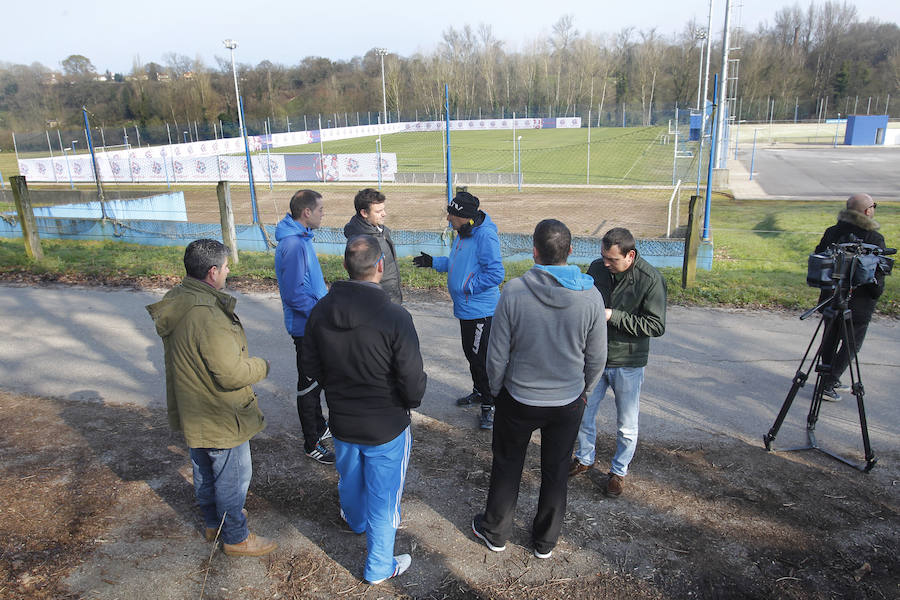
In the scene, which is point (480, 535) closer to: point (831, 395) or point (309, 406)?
point (309, 406)

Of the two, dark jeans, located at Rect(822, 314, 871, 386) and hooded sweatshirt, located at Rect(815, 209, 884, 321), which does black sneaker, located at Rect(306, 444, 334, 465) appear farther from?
hooded sweatshirt, located at Rect(815, 209, 884, 321)

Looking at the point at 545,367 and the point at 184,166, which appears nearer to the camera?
the point at 545,367

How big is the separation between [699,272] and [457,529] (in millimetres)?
6803

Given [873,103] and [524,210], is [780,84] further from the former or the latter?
[524,210]

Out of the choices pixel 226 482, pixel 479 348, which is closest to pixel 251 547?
pixel 226 482

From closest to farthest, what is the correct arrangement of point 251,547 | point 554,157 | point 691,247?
point 251,547 → point 691,247 → point 554,157

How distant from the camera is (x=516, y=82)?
7588 centimetres

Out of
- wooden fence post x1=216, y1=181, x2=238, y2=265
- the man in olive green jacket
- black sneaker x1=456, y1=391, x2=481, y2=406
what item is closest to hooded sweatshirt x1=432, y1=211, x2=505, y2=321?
black sneaker x1=456, y1=391, x2=481, y2=406

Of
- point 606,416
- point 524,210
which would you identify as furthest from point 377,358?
point 524,210

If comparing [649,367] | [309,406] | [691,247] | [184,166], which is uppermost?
[184,166]

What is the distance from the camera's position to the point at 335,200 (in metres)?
22.4

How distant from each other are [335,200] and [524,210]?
7.39 metres

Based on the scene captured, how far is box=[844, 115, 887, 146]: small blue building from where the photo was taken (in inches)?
1748

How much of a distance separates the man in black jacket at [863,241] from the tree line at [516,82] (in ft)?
123
